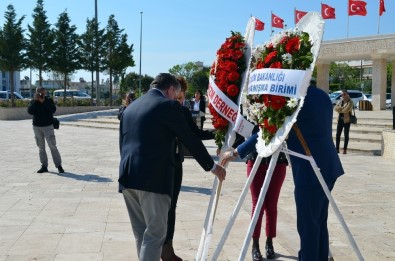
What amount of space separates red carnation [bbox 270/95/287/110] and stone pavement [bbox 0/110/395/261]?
193cm

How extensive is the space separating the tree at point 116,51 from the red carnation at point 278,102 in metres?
39.6

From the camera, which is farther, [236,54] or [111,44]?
[111,44]

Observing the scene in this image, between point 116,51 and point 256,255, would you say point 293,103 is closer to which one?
point 256,255

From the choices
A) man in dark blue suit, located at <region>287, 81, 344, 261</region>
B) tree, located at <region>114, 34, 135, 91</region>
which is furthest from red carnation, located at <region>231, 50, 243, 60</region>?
tree, located at <region>114, 34, 135, 91</region>

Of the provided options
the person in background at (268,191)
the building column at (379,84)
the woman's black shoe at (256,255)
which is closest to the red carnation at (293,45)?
the person in background at (268,191)

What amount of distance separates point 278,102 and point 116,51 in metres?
40.2

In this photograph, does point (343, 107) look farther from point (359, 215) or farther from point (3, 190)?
point (3, 190)

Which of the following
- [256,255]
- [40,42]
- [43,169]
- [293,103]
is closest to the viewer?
[293,103]

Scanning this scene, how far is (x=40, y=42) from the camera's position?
36.8 m

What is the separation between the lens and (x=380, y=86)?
29.5m

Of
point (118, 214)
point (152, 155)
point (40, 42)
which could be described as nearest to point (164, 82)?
point (152, 155)

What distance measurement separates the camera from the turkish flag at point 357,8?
2759 cm

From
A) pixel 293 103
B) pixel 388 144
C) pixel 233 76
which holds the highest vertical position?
pixel 233 76

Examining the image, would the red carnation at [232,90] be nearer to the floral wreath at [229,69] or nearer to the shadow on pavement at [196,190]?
the floral wreath at [229,69]
